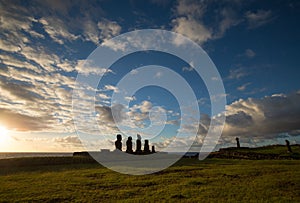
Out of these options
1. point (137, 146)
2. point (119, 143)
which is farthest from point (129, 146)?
point (137, 146)

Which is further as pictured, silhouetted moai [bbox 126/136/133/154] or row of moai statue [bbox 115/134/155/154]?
silhouetted moai [bbox 126/136/133/154]

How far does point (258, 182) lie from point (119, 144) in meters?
47.5

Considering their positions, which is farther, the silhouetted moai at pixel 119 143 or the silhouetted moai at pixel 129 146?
the silhouetted moai at pixel 129 146

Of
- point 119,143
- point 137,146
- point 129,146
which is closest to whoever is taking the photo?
point 119,143

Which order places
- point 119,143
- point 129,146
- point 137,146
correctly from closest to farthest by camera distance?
point 119,143
point 129,146
point 137,146

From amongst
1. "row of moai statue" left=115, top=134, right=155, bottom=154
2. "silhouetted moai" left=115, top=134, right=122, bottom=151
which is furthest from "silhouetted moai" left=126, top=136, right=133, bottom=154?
"silhouetted moai" left=115, top=134, right=122, bottom=151

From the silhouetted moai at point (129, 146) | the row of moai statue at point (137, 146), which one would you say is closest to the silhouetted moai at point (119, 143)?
the row of moai statue at point (137, 146)

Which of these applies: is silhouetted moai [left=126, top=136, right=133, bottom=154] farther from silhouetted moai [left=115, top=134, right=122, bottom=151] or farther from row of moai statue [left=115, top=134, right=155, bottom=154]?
silhouetted moai [left=115, top=134, right=122, bottom=151]

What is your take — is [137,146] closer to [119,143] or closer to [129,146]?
[129,146]

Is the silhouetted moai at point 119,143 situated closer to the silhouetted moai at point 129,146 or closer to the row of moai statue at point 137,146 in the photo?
the row of moai statue at point 137,146

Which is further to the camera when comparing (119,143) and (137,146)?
(137,146)

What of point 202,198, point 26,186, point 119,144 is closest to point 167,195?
point 202,198

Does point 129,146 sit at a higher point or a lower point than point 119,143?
lower

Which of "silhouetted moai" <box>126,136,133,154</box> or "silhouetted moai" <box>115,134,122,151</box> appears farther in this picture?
"silhouetted moai" <box>126,136,133,154</box>
